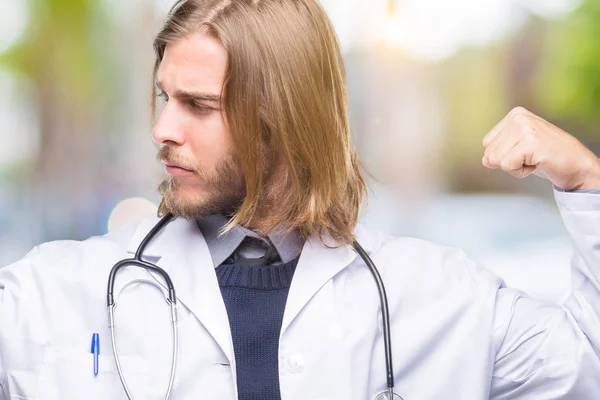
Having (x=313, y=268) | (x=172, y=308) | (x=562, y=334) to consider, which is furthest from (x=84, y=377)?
(x=562, y=334)

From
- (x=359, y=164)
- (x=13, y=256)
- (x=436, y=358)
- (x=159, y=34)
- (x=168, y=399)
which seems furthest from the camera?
(x=13, y=256)

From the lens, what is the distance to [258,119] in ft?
4.21

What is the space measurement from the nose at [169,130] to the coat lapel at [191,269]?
0.57ft

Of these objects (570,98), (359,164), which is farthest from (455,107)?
(359,164)

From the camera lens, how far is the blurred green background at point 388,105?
2629 millimetres

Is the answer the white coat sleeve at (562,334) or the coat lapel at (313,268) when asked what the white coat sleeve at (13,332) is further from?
the white coat sleeve at (562,334)

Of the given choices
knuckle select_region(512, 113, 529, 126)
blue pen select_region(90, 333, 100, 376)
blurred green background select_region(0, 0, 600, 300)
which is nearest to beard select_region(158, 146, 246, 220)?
blue pen select_region(90, 333, 100, 376)

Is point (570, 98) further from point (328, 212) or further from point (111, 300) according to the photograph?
Answer: point (111, 300)

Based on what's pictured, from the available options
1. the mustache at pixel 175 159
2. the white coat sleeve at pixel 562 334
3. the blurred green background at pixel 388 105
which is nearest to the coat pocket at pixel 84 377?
the mustache at pixel 175 159

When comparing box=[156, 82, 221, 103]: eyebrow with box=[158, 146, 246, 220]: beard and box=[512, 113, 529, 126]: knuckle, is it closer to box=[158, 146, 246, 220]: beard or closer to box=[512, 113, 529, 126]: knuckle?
box=[158, 146, 246, 220]: beard

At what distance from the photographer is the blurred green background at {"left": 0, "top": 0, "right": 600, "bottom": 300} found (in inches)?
104

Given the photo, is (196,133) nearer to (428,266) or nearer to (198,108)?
(198,108)

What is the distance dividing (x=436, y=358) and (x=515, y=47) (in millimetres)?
1943

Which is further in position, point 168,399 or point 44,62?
point 44,62
